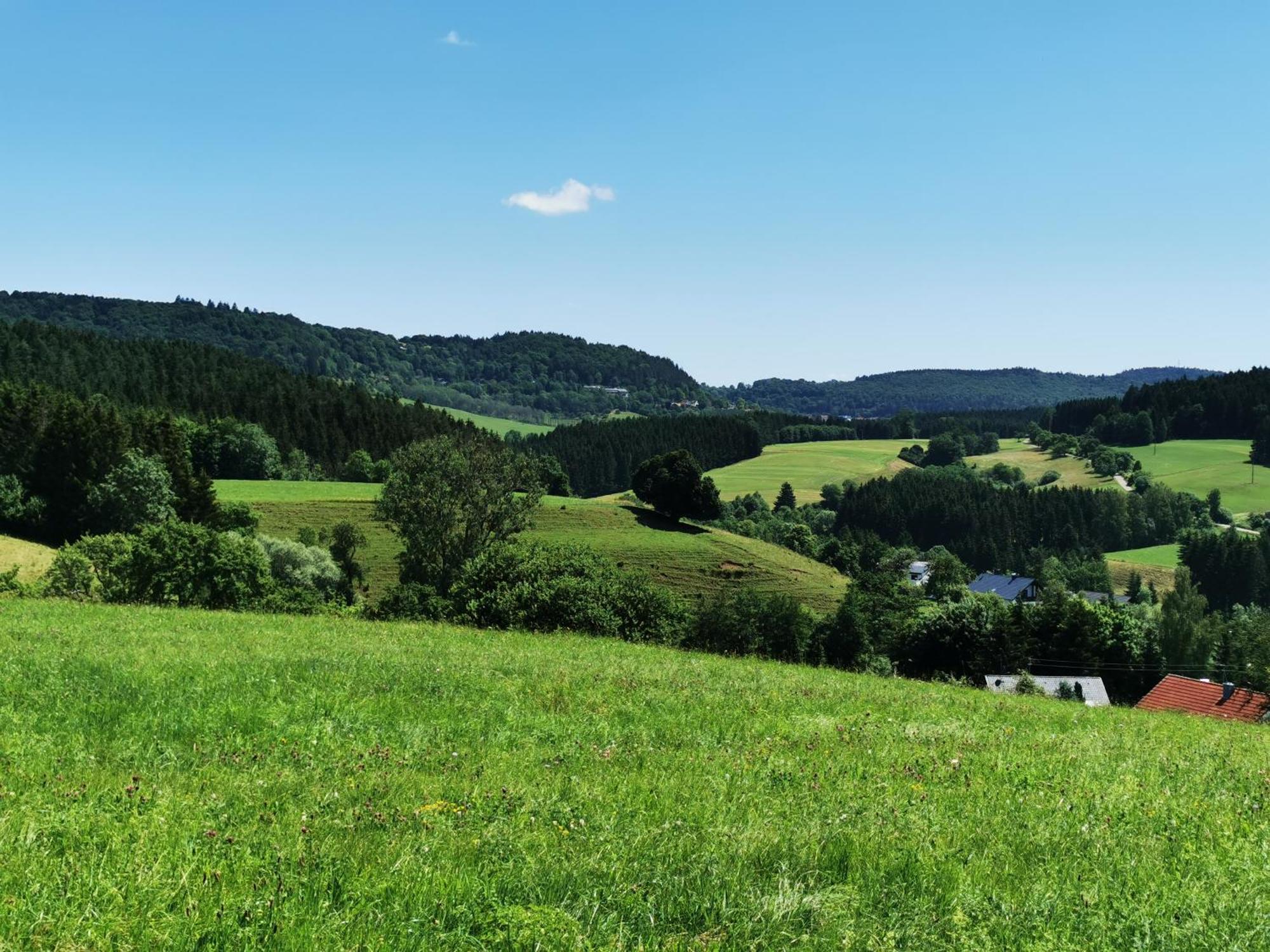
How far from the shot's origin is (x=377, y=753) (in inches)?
367

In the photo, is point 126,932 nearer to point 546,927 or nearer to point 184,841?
point 184,841

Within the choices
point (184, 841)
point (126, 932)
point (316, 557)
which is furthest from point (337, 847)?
point (316, 557)

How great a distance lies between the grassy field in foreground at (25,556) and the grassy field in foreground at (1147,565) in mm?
164041

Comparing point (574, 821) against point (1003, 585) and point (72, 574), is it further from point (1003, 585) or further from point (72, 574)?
point (1003, 585)

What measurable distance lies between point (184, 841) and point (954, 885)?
213 inches

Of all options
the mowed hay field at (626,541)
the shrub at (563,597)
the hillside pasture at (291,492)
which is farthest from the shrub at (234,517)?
the shrub at (563,597)

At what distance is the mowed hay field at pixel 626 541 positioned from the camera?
97.4 metres

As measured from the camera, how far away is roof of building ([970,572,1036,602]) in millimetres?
160750

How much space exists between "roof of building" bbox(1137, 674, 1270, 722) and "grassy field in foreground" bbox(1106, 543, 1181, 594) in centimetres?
12220

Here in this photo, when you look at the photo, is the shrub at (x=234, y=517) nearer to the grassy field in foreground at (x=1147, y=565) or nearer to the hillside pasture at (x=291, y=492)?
the hillside pasture at (x=291, y=492)

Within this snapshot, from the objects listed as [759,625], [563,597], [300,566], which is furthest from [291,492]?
[563,597]

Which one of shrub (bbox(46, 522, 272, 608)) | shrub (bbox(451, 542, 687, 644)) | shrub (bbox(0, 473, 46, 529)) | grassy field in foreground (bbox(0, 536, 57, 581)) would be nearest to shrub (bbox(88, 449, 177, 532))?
shrub (bbox(0, 473, 46, 529))

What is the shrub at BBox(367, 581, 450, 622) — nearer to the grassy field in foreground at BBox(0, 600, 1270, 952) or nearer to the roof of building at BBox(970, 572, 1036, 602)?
the grassy field in foreground at BBox(0, 600, 1270, 952)

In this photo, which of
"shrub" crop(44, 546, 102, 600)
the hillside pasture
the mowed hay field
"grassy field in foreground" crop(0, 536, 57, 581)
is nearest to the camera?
"shrub" crop(44, 546, 102, 600)
